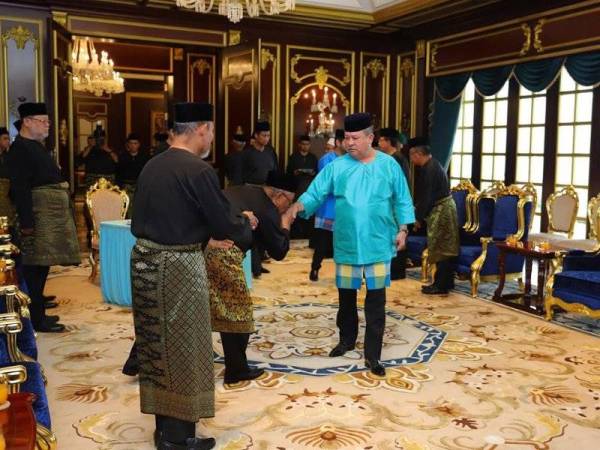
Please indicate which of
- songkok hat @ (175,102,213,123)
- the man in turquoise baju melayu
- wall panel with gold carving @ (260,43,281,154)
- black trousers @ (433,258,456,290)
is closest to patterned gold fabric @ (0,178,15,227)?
the man in turquoise baju melayu

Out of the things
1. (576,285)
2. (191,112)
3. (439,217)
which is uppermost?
(191,112)

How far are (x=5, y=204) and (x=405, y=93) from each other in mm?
6572

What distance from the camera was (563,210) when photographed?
6922 millimetres

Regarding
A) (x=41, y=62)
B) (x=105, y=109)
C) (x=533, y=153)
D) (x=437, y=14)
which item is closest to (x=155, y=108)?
(x=105, y=109)

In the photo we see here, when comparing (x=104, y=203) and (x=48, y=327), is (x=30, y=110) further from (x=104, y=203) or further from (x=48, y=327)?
(x=104, y=203)

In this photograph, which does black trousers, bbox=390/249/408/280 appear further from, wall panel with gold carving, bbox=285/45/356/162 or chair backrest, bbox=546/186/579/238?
wall panel with gold carving, bbox=285/45/356/162

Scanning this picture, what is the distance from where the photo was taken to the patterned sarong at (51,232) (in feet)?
15.6

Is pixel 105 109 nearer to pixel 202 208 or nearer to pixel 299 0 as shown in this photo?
pixel 299 0

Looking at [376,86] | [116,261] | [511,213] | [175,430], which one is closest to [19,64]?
[116,261]

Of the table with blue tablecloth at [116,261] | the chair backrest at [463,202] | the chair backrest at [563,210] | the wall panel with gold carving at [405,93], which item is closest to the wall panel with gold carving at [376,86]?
the wall panel with gold carving at [405,93]

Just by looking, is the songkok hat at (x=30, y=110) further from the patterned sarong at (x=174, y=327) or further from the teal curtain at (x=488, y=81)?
the teal curtain at (x=488, y=81)

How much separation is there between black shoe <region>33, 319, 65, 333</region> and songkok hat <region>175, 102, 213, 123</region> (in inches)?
110

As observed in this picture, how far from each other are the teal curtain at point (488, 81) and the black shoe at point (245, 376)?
5.10 metres

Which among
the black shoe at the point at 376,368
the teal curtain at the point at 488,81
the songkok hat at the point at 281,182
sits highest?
the teal curtain at the point at 488,81
